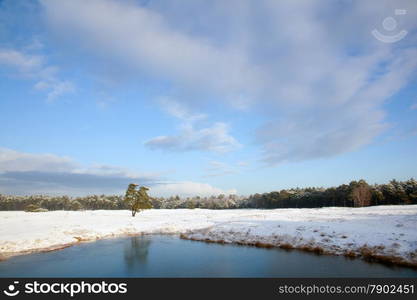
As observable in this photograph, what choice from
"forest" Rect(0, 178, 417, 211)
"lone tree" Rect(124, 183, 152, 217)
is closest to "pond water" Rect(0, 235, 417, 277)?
"lone tree" Rect(124, 183, 152, 217)

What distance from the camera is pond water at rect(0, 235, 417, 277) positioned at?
2086 centimetres

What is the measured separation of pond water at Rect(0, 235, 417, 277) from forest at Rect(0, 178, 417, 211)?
9004 cm

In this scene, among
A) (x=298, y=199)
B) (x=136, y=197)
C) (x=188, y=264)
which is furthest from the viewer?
(x=298, y=199)

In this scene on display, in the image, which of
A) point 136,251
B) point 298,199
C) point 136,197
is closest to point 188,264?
point 136,251

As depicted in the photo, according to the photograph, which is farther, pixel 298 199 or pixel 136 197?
pixel 298 199

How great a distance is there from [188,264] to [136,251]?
398 inches

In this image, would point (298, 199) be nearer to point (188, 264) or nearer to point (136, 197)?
point (136, 197)

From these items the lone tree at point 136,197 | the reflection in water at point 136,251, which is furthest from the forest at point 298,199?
the reflection in water at point 136,251

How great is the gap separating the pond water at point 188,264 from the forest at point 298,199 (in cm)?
9004

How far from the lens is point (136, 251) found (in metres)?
31.4

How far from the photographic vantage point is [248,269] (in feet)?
73.6

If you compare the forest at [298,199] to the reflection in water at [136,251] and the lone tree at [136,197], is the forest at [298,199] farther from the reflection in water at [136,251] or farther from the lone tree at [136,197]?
the reflection in water at [136,251]

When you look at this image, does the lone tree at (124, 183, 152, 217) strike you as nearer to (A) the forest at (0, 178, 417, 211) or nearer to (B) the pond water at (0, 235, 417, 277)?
(B) the pond water at (0, 235, 417, 277)

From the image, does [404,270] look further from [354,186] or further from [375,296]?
[354,186]
